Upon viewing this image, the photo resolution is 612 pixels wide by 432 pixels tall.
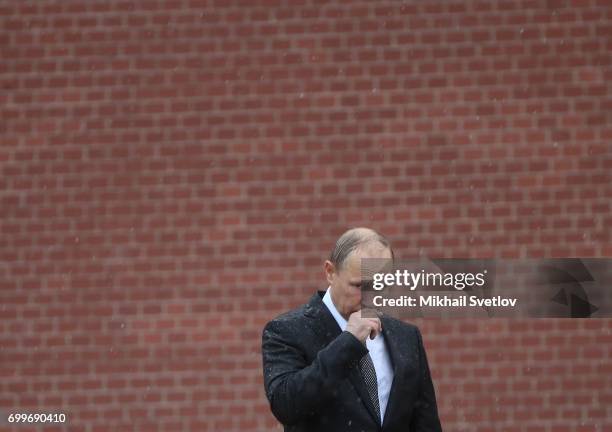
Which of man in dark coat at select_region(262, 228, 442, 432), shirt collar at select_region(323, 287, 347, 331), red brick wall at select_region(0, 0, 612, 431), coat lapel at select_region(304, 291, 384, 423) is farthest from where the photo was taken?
red brick wall at select_region(0, 0, 612, 431)

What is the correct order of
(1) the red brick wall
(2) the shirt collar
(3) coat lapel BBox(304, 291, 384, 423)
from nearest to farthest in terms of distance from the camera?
(3) coat lapel BBox(304, 291, 384, 423) < (2) the shirt collar < (1) the red brick wall

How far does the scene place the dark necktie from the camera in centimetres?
357

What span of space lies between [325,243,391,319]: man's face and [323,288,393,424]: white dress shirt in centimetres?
3

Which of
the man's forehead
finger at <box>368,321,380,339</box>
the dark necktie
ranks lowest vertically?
the dark necktie

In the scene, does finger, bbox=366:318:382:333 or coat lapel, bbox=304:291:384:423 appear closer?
finger, bbox=366:318:382:333

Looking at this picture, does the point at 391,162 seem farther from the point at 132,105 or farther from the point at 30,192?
the point at 30,192

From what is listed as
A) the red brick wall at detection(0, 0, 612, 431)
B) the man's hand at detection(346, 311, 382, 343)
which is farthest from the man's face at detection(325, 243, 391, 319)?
the red brick wall at detection(0, 0, 612, 431)

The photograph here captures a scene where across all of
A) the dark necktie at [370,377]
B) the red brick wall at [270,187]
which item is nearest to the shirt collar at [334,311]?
the dark necktie at [370,377]

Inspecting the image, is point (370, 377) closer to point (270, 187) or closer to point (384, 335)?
point (384, 335)

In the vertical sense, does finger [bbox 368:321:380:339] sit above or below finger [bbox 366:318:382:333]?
below

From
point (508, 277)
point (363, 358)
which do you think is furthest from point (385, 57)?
point (363, 358)

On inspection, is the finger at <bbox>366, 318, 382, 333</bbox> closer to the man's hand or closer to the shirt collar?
the man's hand

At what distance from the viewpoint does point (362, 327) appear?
3408 mm

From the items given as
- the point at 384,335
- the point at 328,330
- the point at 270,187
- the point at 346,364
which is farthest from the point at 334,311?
the point at 270,187
